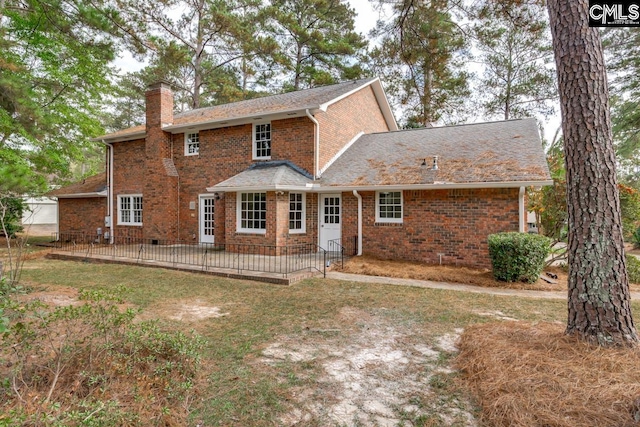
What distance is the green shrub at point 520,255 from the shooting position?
8.09 metres

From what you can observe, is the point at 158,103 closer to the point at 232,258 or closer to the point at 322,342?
the point at 232,258

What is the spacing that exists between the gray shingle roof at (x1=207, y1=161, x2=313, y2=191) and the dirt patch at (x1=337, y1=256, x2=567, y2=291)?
350 centimetres

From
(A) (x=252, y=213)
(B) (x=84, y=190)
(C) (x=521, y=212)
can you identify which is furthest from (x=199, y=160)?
(C) (x=521, y=212)

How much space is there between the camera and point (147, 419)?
2.78 meters

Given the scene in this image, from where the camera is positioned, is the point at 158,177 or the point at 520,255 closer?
the point at 520,255

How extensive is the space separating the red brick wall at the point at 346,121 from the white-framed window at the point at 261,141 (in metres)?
2.29

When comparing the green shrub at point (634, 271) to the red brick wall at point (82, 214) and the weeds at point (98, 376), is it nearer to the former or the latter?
the weeds at point (98, 376)

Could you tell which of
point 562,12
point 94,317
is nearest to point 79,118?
point 94,317

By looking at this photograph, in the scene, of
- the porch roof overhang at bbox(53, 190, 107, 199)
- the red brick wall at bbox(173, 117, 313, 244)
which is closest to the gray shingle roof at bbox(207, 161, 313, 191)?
the red brick wall at bbox(173, 117, 313, 244)

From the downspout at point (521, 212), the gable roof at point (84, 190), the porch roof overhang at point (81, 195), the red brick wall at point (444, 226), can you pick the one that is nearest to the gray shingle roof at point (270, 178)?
the red brick wall at point (444, 226)

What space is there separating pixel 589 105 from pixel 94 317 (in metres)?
6.38

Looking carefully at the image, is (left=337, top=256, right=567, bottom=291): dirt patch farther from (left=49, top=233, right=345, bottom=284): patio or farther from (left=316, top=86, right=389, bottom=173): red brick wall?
(left=316, top=86, right=389, bottom=173): red brick wall

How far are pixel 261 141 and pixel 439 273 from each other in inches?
349

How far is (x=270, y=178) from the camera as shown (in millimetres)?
11922
